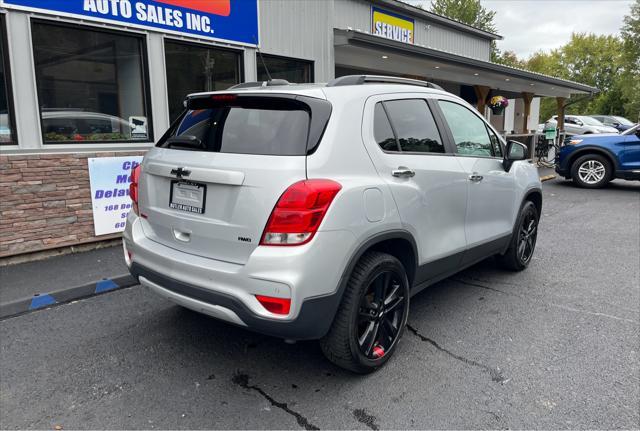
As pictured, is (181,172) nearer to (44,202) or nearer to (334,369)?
(334,369)

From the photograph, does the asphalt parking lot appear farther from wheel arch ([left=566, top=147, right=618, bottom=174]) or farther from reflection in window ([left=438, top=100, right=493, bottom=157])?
wheel arch ([left=566, top=147, right=618, bottom=174])

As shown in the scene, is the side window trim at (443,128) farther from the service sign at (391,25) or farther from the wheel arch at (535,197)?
the service sign at (391,25)

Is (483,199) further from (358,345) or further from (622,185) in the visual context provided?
(622,185)

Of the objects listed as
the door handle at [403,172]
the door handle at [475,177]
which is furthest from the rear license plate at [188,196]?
the door handle at [475,177]

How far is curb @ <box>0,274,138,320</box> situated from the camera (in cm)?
415

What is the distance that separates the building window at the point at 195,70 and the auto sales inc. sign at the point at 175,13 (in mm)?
265

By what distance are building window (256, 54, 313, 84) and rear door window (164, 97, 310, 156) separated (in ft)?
17.8

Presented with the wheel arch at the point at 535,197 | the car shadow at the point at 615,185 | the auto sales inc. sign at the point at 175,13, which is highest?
the auto sales inc. sign at the point at 175,13

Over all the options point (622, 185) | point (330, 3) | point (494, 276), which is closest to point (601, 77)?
point (622, 185)

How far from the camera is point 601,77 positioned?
2191 inches

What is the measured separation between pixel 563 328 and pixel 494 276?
4.23 feet

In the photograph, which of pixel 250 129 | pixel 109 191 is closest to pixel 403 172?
pixel 250 129

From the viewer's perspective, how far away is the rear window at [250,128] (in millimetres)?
2693

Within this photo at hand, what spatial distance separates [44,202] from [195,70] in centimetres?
301
